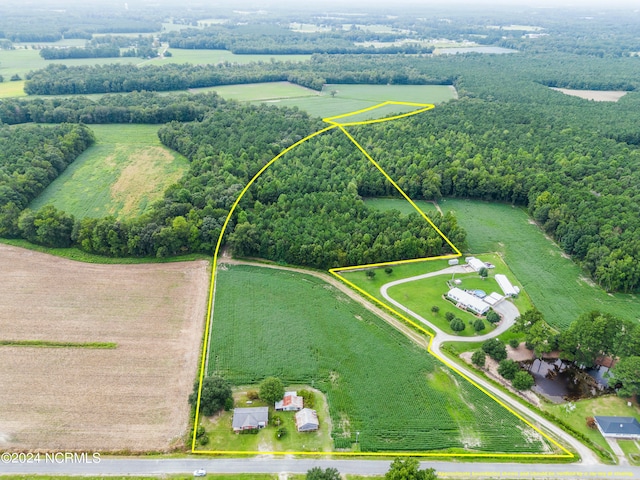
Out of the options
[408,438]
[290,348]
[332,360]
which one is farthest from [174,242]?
[408,438]

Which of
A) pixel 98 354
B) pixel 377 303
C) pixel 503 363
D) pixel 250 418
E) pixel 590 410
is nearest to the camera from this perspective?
pixel 250 418

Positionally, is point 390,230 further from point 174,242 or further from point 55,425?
point 55,425

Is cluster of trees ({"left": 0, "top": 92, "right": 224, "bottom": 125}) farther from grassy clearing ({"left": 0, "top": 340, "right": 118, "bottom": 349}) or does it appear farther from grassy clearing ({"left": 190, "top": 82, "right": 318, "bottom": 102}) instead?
grassy clearing ({"left": 0, "top": 340, "right": 118, "bottom": 349})

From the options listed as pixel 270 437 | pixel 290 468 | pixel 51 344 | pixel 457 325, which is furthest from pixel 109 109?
pixel 290 468

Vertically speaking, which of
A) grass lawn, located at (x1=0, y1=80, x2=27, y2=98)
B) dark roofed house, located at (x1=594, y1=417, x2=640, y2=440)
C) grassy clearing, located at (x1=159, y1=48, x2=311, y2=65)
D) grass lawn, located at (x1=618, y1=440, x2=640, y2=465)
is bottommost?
grass lawn, located at (x1=618, y1=440, x2=640, y2=465)

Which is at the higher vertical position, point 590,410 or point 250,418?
point 250,418

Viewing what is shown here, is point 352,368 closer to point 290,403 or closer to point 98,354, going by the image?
point 290,403

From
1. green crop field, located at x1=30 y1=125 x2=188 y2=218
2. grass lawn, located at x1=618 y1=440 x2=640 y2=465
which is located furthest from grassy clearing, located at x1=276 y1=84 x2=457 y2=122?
grass lawn, located at x1=618 y1=440 x2=640 y2=465

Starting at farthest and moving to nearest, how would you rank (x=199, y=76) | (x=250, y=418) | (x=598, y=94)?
(x=598, y=94) → (x=199, y=76) → (x=250, y=418)
